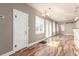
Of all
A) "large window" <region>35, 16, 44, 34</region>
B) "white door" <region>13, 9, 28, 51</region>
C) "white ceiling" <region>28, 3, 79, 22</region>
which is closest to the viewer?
"white ceiling" <region>28, 3, 79, 22</region>

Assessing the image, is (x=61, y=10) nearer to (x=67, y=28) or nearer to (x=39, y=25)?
(x=67, y=28)

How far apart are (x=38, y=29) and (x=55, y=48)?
2.15 feet

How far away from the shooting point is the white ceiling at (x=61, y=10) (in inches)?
123

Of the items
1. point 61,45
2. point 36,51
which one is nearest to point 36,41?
point 36,51

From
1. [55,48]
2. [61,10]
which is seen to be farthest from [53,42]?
[61,10]

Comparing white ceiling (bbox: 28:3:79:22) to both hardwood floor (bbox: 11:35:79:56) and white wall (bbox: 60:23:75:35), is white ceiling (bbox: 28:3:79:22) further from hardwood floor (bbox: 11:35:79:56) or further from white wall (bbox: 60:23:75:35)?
hardwood floor (bbox: 11:35:79:56)

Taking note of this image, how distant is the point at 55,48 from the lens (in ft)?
10.9

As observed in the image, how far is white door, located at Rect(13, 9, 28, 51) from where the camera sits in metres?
3.36

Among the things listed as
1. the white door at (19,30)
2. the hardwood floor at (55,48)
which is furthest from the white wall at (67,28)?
the white door at (19,30)

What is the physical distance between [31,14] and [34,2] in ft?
A: 1.46

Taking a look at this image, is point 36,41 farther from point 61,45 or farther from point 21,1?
point 21,1

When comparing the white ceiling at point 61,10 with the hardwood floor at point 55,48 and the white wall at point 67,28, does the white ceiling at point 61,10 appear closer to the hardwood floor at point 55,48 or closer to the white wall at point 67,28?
the white wall at point 67,28

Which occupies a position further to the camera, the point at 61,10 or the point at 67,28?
the point at 67,28

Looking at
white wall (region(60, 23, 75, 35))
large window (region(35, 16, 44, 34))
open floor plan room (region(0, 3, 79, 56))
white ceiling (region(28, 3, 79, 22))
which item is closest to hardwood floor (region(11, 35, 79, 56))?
open floor plan room (region(0, 3, 79, 56))
